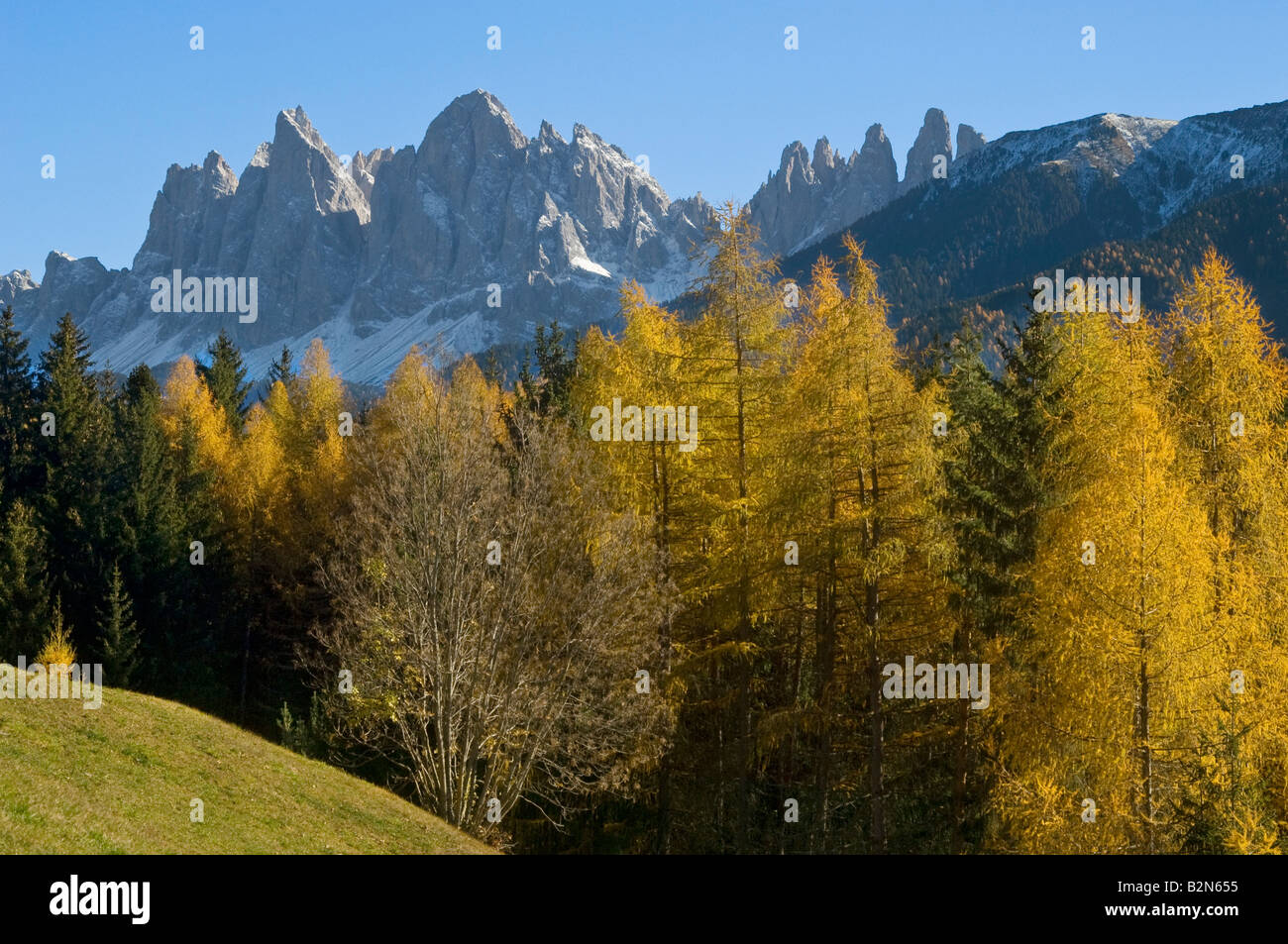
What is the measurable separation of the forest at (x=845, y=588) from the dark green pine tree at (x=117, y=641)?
9.88m

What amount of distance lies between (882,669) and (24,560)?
3253 centimetres

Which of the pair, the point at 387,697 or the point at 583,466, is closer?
the point at 387,697

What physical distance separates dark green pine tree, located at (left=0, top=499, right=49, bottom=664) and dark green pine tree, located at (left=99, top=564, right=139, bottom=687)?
208cm

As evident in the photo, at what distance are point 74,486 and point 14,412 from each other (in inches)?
327

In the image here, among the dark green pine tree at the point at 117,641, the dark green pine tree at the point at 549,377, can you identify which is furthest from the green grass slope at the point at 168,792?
the dark green pine tree at the point at 549,377

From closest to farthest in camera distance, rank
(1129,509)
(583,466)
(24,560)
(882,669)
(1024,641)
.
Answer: (1129,509), (1024,641), (882,669), (583,466), (24,560)

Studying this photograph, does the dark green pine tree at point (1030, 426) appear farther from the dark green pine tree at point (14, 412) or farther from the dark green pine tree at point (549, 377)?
the dark green pine tree at point (14, 412)

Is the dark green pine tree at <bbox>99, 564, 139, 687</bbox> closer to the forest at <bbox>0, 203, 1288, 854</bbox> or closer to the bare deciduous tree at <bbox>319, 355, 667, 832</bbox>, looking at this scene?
the forest at <bbox>0, 203, 1288, 854</bbox>

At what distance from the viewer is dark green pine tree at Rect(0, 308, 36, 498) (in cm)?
4250

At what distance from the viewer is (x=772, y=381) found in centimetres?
2509

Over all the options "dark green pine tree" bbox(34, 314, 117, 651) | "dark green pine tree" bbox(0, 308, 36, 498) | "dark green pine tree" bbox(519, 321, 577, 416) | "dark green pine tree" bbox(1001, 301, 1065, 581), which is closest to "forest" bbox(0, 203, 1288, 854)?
"dark green pine tree" bbox(1001, 301, 1065, 581)
